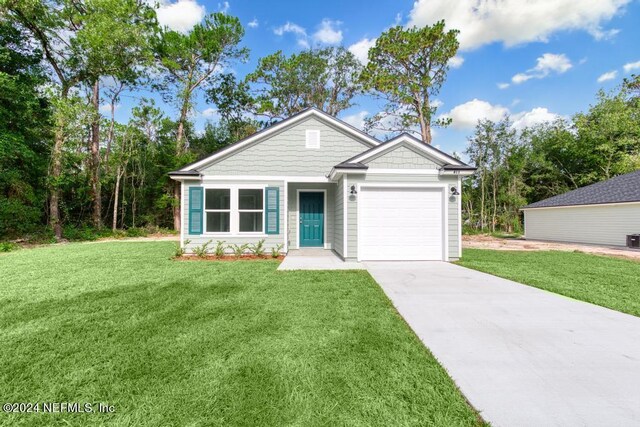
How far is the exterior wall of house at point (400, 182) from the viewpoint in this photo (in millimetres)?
7668

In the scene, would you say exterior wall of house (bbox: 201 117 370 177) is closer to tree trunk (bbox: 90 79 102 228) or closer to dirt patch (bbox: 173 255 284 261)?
dirt patch (bbox: 173 255 284 261)

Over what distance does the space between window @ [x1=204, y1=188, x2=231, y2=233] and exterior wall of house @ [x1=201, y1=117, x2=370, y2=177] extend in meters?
0.68

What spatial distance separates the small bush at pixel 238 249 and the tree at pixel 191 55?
42.5 ft

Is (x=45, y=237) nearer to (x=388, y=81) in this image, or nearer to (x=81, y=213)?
(x=81, y=213)

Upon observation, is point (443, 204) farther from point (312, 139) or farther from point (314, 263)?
point (312, 139)

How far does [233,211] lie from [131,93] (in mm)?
16385

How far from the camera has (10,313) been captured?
3621 mm

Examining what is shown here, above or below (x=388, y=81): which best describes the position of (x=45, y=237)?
below

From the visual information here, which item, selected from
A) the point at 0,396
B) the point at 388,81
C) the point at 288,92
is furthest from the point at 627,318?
the point at 288,92

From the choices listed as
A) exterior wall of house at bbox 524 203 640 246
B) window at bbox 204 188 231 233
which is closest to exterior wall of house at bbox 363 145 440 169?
window at bbox 204 188 231 233

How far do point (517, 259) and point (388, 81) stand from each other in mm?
13963

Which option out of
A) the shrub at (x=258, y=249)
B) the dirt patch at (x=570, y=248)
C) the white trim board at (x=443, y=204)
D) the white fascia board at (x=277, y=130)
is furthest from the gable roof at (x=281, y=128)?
the dirt patch at (x=570, y=248)

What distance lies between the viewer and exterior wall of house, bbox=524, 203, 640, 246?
12.8 m

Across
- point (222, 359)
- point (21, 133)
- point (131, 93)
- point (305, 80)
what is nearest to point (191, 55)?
point (131, 93)
